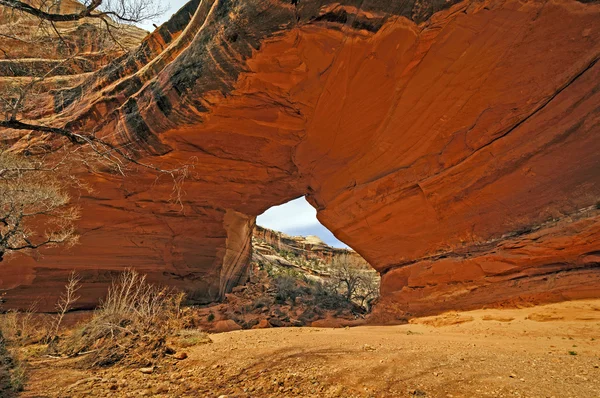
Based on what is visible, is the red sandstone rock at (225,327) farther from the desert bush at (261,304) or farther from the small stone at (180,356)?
the small stone at (180,356)

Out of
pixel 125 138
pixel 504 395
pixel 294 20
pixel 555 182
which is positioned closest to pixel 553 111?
pixel 555 182

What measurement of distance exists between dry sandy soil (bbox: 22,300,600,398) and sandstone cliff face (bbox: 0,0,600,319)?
4.26 ft

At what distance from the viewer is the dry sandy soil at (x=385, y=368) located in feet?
8.63

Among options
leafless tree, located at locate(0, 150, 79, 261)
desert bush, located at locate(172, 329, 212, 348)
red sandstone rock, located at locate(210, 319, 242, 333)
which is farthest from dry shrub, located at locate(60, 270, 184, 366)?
leafless tree, located at locate(0, 150, 79, 261)

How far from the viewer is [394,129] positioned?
23.5 feet

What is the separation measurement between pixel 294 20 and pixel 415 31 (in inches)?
88.5

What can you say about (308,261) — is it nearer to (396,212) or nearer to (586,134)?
(396,212)

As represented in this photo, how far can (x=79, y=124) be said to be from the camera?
8.95m

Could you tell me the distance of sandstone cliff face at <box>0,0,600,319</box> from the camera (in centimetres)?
546

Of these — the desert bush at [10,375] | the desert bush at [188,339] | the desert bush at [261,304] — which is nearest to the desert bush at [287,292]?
the desert bush at [261,304]

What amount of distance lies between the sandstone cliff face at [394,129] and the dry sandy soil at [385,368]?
1300mm

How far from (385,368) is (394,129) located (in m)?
5.43

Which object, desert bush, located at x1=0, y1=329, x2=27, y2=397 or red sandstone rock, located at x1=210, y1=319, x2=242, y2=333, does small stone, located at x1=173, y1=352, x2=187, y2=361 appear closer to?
desert bush, located at x1=0, y1=329, x2=27, y2=397

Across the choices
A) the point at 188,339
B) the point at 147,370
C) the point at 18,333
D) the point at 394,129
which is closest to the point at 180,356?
the point at 147,370
